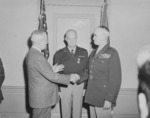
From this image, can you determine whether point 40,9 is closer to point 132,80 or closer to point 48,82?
point 48,82

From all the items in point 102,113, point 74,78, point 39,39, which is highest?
point 39,39

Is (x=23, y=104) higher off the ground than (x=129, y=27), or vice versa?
(x=129, y=27)

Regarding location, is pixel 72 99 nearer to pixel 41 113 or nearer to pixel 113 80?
pixel 41 113

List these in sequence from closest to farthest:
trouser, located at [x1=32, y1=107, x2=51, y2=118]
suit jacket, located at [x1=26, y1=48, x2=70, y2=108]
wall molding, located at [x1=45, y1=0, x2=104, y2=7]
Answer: suit jacket, located at [x1=26, y1=48, x2=70, y2=108]
trouser, located at [x1=32, y1=107, x2=51, y2=118]
wall molding, located at [x1=45, y1=0, x2=104, y2=7]

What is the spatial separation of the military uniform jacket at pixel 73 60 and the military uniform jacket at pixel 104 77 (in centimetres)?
72

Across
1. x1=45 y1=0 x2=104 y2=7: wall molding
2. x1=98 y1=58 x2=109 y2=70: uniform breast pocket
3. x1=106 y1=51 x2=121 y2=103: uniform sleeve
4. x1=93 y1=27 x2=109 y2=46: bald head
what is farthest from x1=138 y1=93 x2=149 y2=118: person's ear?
x1=45 y1=0 x2=104 y2=7: wall molding

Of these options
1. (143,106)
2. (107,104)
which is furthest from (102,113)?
(143,106)

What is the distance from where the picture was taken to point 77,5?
4.46 m

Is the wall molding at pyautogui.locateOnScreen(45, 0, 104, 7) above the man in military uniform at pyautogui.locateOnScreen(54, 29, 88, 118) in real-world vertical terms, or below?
above

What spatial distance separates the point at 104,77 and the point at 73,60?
3.25ft

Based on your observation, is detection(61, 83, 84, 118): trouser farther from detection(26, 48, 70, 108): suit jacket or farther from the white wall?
the white wall

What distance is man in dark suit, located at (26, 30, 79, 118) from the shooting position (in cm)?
316

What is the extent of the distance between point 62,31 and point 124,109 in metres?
2.04

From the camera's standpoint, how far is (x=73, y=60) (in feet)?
13.3
